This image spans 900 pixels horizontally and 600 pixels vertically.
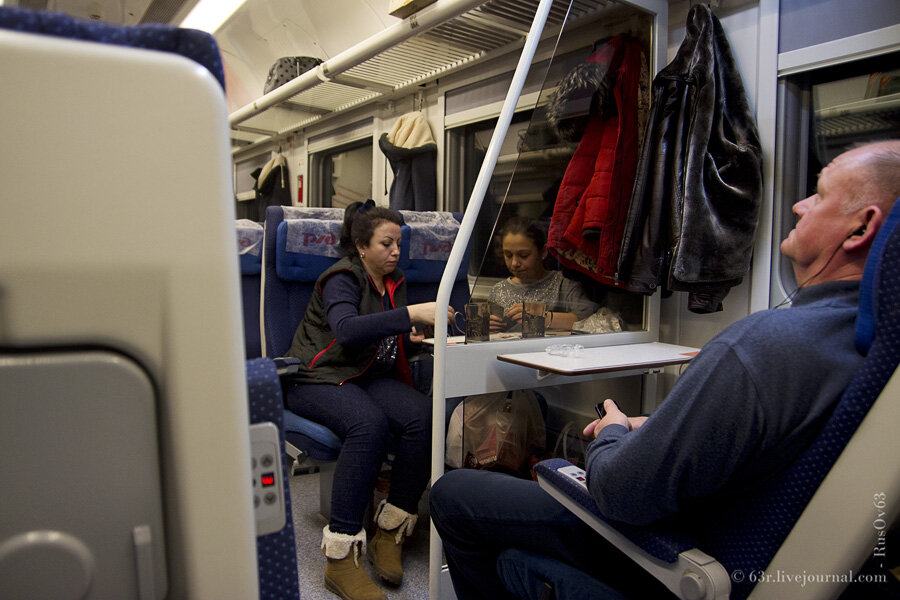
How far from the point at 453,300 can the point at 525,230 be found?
1.10 feet

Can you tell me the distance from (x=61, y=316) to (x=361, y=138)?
4452 millimetres

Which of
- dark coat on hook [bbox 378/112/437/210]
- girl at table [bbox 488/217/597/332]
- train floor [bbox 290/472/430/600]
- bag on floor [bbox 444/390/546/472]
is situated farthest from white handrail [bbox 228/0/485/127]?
train floor [bbox 290/472/430/600]

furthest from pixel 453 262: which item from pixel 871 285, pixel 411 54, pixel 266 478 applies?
pixel 411 54

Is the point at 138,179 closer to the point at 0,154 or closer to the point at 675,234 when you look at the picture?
the point at 0,154

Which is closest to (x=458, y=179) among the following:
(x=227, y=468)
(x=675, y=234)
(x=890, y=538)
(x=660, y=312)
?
(x=660, y=312)

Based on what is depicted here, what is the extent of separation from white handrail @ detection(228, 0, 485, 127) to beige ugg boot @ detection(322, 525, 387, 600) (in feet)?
7.23

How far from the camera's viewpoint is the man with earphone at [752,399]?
2.69 feet

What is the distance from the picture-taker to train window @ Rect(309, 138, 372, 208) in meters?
4.80

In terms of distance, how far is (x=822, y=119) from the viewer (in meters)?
2.06

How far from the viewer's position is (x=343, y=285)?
2.18 metres

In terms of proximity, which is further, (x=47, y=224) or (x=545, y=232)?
(x=545, y=232)

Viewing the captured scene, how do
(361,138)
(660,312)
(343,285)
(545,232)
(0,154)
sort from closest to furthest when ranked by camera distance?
(0,154)
(545,232)
(343,285)
(660,312)
(361,138)

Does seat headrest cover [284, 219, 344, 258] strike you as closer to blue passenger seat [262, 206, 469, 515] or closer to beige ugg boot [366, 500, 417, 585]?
blue passenger seat [262, 206, 469, 515]

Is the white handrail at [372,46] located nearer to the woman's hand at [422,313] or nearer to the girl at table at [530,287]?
the girl at table at [530,287]
